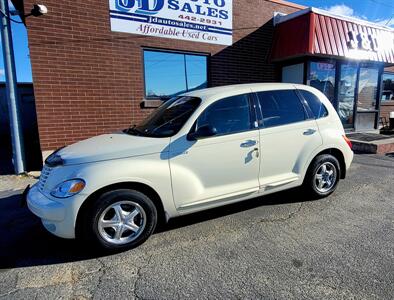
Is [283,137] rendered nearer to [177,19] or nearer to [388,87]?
[177,19]

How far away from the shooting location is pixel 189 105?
3.92 meters

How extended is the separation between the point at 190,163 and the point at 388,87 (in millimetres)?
13903

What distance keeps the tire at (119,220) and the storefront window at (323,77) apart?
7732mm

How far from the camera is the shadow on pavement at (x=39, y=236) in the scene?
10.5 feet

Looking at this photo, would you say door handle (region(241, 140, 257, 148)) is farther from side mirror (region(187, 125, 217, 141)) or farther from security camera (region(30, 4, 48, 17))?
security camera (region(30, 4, 48, 17))

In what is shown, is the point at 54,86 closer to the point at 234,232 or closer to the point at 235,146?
the point at 235,146

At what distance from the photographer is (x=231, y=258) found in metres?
3.06

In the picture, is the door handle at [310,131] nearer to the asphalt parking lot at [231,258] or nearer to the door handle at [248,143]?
the door handle at [248,143]

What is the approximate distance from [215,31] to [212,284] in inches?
303

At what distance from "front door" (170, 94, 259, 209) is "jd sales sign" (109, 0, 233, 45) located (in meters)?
4.88

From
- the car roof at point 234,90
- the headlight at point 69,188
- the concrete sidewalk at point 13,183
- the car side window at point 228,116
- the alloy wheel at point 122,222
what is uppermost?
the car roof at point 234,90

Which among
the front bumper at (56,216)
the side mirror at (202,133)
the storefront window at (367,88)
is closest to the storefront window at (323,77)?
the storefront window at (367,88)

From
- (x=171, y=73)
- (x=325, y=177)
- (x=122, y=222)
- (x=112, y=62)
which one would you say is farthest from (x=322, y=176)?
(x=112, y=62)

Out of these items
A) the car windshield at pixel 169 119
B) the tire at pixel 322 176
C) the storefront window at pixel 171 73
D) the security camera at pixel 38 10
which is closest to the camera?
the car windshield at pixel 169 119
